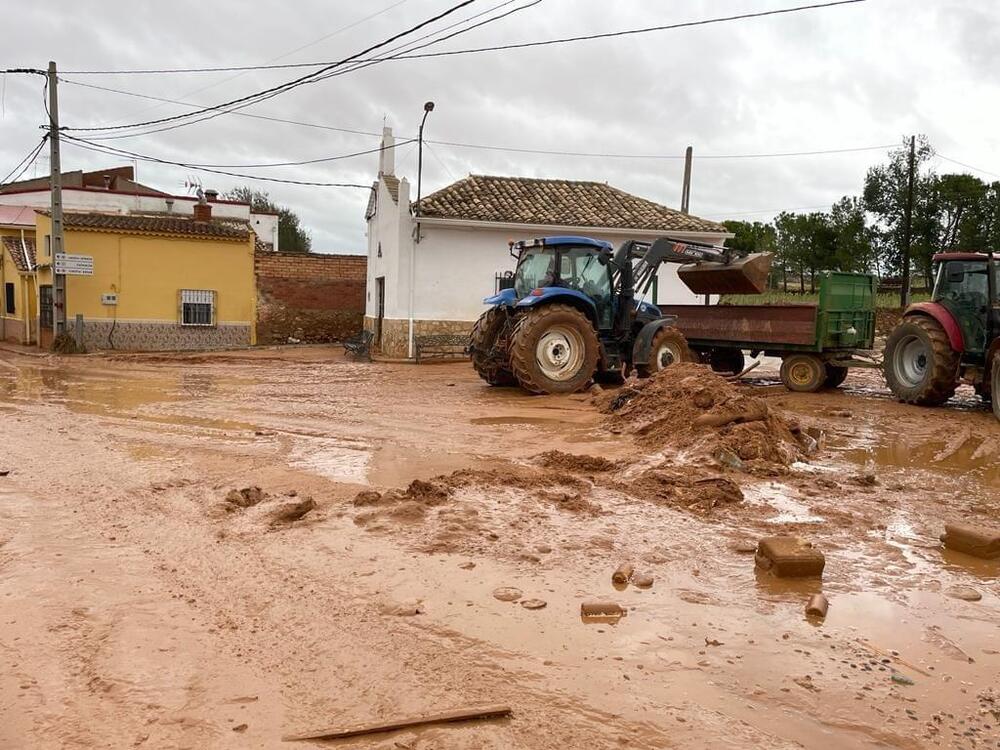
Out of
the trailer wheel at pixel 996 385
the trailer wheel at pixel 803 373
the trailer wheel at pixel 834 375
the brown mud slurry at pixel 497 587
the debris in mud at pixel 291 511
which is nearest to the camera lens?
the brown mud slurry at pixel 497 587

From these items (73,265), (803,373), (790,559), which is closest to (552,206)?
(803,373)

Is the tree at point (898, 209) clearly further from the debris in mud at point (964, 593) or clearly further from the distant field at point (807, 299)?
the debris in mud at point (964, 593)

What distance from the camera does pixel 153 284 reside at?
74.2 ft

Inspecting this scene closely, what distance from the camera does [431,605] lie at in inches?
159

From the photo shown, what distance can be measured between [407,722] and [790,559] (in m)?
2.46

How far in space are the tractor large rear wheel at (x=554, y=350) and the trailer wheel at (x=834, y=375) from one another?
4.08m

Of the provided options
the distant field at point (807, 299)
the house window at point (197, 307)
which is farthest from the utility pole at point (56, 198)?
the distant field at point (807, 299)

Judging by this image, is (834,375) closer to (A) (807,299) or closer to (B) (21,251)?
(A) (807,299)

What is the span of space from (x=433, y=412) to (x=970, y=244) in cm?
2881

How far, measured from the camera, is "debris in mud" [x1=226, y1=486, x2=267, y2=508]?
5.71 meters

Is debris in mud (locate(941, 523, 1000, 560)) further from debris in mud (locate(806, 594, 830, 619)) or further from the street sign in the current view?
the street sign

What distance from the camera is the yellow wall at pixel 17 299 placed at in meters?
24.4

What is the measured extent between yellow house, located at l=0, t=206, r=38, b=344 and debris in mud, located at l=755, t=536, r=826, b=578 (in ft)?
79.8

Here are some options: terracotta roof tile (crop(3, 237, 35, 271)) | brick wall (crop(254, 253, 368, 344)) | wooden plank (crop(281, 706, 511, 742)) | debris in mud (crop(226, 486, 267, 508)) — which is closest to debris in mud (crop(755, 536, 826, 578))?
wooden plank (crop(281, 706, 511, 742))
